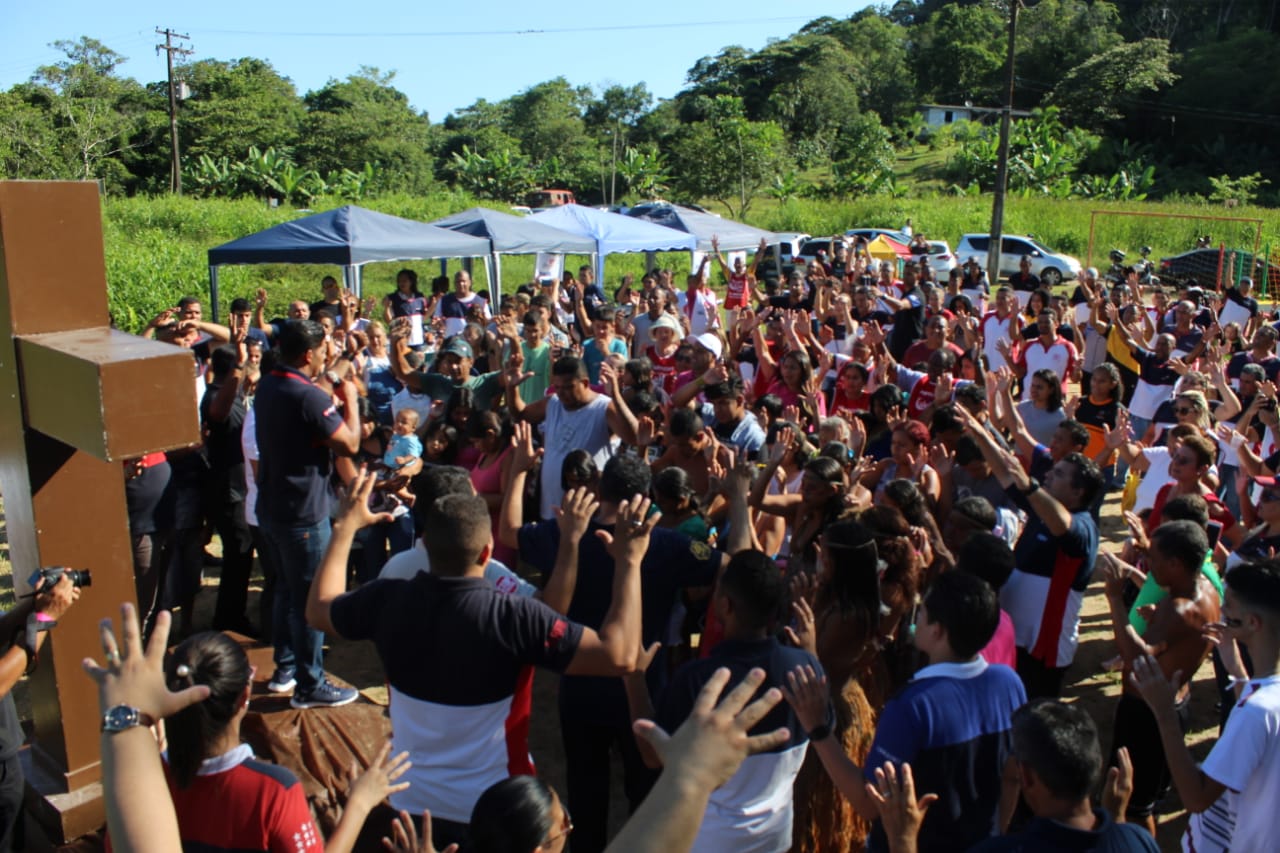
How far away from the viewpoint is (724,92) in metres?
69.0

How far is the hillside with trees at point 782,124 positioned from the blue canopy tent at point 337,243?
24.4 m

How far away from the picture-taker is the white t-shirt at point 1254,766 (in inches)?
103

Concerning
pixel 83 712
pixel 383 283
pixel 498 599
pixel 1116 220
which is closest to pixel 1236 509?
pixel 498 599

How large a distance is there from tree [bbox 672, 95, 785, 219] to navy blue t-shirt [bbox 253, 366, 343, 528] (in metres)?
36.3

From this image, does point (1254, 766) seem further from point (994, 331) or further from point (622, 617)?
point (994, 331)

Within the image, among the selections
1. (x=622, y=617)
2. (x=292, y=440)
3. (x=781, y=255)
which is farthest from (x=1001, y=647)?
(x=781, y=255)

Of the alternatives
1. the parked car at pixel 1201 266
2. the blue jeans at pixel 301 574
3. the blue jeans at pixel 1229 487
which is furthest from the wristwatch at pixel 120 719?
the parked car at pixel 1201 266

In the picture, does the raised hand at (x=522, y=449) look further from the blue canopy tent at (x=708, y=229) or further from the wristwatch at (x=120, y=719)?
the blue canopy tent at (x=708, y=229)

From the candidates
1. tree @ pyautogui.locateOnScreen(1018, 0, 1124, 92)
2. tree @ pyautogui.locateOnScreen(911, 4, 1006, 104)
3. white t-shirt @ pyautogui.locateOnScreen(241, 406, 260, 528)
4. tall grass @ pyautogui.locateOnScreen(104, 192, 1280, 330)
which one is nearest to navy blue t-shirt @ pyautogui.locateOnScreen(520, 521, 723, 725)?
white t-shirt @ pyautogui.locateOnScreen(241, 406, 260, 528)

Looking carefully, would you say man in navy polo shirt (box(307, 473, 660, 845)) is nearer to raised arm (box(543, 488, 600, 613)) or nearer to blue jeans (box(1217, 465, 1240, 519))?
raised arm (box(543, 488, 600, 613))

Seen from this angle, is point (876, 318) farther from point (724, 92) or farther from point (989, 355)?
point (724, 92)

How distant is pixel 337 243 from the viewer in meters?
11.4

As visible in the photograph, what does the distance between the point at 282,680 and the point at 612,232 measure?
38.6 feet

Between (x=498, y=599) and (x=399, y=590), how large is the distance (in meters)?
0.30
